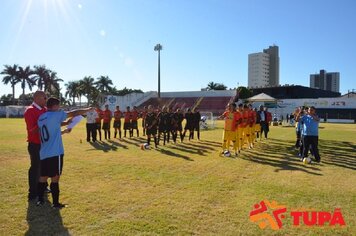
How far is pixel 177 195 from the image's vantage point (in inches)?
268

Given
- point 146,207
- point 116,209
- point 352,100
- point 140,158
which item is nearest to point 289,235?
point 146,207

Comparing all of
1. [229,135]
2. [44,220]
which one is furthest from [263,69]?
[44,220]

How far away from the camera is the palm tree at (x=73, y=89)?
89444 millimetres

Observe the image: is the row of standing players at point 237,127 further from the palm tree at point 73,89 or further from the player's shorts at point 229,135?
the palm tree at point 73,89

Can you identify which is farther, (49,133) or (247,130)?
(247,130)

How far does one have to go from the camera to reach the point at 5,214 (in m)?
5.59

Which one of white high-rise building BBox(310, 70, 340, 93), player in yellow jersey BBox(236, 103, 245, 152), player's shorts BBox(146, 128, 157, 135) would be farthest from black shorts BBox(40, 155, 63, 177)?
white high-rise building BBox(310, 70, 340, 93)

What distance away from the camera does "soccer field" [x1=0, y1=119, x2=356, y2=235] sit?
5074 millimetres

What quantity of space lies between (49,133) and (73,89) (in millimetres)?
88876

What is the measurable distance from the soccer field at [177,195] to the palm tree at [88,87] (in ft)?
257

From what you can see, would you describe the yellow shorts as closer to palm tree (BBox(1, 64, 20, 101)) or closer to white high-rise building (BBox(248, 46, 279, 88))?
palm tree (BBox(1, 64, 20, 101))

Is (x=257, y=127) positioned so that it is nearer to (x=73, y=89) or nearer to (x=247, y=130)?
(x=247, y=130)

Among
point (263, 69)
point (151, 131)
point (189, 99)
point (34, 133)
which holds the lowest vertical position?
point (151, 131)

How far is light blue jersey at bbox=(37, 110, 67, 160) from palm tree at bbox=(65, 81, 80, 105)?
8640cm
